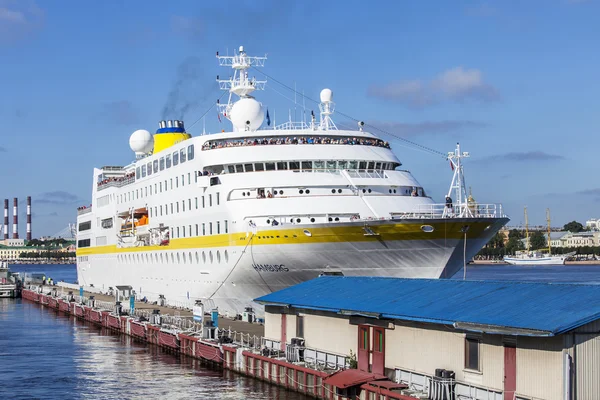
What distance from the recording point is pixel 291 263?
41719 mm

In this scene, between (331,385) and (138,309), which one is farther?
(138,309)

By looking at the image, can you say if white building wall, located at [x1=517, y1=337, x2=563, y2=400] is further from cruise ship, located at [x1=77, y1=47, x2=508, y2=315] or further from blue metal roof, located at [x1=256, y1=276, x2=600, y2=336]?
cruise ship, located at [x1=77, y1=47, x2=508, y2=315]

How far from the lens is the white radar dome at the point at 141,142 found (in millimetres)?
75312

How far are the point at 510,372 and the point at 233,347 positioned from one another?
53.7 ft

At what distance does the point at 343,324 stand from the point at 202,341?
1156 cm

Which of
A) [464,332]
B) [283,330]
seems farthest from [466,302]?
[283,330]

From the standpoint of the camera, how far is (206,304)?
4862cm

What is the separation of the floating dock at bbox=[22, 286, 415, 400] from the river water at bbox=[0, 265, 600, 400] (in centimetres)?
50

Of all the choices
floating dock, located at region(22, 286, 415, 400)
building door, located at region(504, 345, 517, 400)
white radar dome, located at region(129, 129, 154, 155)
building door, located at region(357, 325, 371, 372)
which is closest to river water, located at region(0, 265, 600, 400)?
floating dock, located at region(22, 286, 415, 400)

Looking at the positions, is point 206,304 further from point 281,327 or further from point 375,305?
point 375,305

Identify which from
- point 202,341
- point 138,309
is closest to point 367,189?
point 202,341

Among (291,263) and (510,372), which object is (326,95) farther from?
(510,372)

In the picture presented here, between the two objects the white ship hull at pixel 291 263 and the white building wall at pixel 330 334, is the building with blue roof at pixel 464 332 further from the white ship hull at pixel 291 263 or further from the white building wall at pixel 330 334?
the white ship hull at pixel 291 263

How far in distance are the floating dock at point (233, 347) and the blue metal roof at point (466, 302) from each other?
2111 mm
